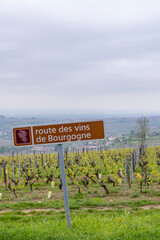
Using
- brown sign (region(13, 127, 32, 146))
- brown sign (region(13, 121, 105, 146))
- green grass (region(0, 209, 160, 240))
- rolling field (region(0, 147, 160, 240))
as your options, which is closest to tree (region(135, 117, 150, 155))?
rolling field (region(0, 147, 160, 240))

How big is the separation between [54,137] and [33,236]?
1960mm

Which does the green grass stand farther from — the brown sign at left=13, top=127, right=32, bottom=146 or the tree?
the tree

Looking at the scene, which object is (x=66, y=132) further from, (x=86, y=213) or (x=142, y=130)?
(x=142, y=130)

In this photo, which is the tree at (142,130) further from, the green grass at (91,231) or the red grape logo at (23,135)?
the red grape logo at (23,135)

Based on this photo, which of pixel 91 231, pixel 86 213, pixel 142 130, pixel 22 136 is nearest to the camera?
pixel 91 231

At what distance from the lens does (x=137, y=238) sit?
5.41m

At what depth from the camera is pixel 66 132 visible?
241 inches

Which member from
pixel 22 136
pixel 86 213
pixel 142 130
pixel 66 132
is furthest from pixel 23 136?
pixel 142 130

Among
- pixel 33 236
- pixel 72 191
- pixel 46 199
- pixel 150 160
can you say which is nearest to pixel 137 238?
pixel 33 236

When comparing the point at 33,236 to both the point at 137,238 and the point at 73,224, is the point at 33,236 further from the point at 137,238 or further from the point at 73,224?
the point at 137,238

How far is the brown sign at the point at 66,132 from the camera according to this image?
239 inches

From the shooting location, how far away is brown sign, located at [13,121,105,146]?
19.9 feet

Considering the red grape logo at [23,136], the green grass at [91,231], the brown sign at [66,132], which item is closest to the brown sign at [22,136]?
the red grape logo at [23,136]

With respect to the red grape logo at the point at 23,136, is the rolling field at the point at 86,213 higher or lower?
lower
